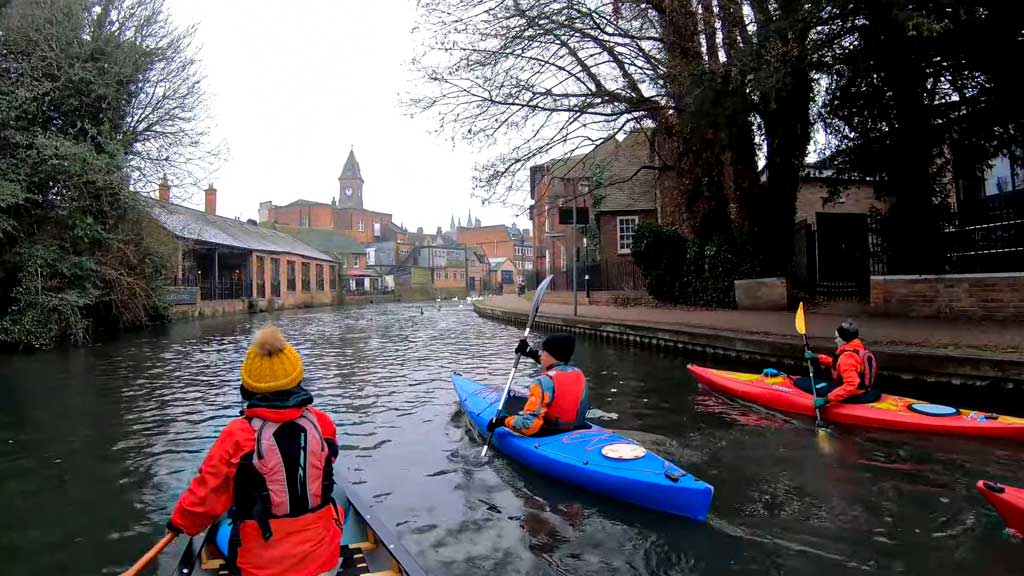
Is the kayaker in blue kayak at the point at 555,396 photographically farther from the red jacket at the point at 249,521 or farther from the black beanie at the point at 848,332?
the black beanie at the point at 848,332

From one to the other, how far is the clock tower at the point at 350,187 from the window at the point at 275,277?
165 ft

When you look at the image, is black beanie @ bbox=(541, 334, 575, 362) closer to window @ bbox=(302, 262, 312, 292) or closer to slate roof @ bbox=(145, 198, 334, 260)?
slate roof @ bbox=(145, 198, 334, 260)

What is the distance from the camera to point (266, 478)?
2447mm

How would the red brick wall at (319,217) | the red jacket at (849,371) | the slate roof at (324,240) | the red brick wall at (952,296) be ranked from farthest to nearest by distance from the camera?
the red brick wall at (319,217)
the slate roof at (324,240)
the red brick wall at (952,296)
the red jacket at (849,371)

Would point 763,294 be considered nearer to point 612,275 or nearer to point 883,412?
point 883,412

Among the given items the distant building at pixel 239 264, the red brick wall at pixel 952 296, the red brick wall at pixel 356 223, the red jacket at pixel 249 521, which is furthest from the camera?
the red brick wall at pixel 356 223

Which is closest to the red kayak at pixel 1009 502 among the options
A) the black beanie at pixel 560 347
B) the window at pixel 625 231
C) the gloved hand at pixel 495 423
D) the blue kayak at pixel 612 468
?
the blue kayak at pixel 612 468

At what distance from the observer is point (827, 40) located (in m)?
9.58

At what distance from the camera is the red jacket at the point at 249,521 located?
2410 millimetres

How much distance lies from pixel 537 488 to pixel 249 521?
3.02 metres

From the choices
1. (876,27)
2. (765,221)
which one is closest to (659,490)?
(876,27)

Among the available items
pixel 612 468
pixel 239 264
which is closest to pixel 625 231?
pixel 239 264

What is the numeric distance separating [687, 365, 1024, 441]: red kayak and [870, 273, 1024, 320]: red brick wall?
474 cm

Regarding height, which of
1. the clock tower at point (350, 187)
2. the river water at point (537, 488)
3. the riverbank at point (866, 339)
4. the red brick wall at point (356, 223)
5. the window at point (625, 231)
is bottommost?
the river water at point (537, 488)
